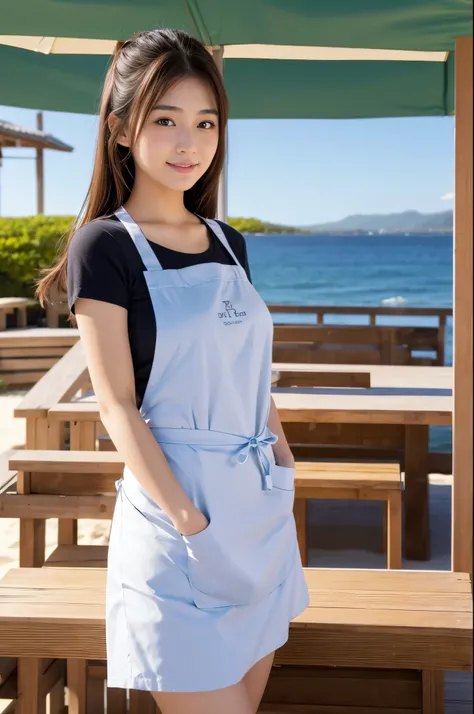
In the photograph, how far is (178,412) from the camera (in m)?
1.58

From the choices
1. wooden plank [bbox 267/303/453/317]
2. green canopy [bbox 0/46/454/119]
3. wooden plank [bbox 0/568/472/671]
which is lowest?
wooden plank [bbox 0/568/472/671]

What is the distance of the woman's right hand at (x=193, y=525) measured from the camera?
152 centimetres

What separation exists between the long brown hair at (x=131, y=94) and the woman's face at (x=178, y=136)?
0.02 metres

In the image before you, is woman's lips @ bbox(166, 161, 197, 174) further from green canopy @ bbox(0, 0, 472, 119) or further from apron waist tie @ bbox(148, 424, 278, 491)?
green canopy @ bbox(0, 0, 472, 119)

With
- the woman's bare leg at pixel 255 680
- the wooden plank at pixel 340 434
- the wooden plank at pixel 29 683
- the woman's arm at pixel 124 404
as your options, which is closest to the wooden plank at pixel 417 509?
the wooden plank at pixel 340 434

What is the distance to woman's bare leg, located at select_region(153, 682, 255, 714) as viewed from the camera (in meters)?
1.53

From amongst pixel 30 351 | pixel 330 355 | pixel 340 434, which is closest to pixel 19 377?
pixel 30 351

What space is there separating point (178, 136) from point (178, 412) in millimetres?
488

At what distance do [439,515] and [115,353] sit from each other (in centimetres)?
326

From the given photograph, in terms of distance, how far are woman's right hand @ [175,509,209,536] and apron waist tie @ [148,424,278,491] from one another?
0.41 ft

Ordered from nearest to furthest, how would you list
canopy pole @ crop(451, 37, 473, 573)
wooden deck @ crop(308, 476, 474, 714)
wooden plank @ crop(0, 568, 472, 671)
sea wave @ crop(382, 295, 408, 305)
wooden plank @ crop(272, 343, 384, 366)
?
1. wooden plank @ crop(0, 568, 472, 671)
2. canopy pole @ crop(451, 37, 473, 573)
3. wooden deck @ crop(308, 476, 474, 714)
4. wooden plank @ crop(272, 343, 384, 366)
5. sea wave @ crop(382, 295, 408, 305)

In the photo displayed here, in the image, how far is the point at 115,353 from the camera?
149 cm

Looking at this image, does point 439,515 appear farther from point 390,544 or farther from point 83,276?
point 83,276

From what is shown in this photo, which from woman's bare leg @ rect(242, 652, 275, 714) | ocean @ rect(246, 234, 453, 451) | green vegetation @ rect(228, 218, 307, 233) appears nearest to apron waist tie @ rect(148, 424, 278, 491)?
woman's bare leg @ rect(242, 652, 275, 714)
